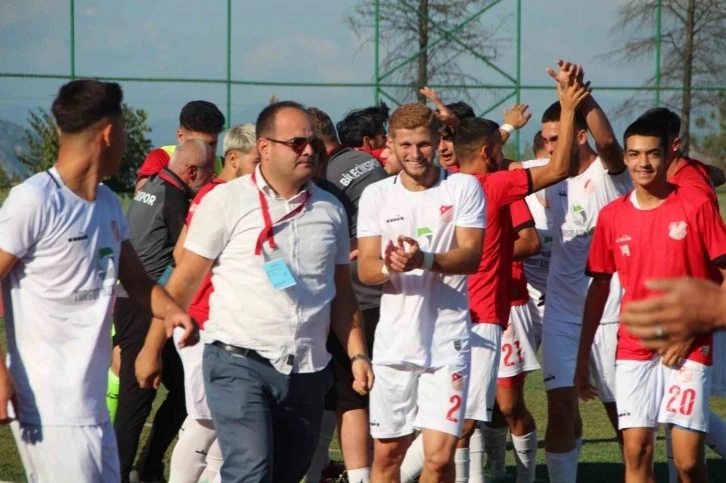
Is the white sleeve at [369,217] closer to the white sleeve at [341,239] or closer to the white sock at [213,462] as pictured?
the white sleeve at [341,239]

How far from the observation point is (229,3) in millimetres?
23531

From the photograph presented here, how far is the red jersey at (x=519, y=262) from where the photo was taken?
761cm

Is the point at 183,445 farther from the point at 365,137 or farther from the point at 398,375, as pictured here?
the point at 365,137

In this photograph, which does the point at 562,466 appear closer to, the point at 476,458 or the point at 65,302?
the point at 476,458

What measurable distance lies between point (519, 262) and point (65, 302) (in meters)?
4.22

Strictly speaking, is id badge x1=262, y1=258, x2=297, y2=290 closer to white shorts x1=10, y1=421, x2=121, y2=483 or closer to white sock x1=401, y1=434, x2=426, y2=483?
white shorts x1=10, y1=421, x2=121, y2=483

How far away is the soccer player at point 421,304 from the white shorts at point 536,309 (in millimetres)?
2211

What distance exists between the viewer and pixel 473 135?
7.38 metres

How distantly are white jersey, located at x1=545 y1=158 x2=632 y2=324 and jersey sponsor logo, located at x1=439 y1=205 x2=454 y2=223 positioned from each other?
193cm

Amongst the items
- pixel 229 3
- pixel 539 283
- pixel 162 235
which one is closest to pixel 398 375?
pixel 162 235

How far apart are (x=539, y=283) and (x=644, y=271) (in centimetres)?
252

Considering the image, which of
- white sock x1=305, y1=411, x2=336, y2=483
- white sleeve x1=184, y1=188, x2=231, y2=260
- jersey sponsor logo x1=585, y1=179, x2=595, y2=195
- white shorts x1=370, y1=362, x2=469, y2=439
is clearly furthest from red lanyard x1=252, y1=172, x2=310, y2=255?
jersey sponsor logo x1=585, y1=179, x2=595, y2=195

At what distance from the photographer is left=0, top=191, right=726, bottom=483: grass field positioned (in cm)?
808

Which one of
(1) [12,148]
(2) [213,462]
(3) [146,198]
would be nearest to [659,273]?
(2) [213,462]
